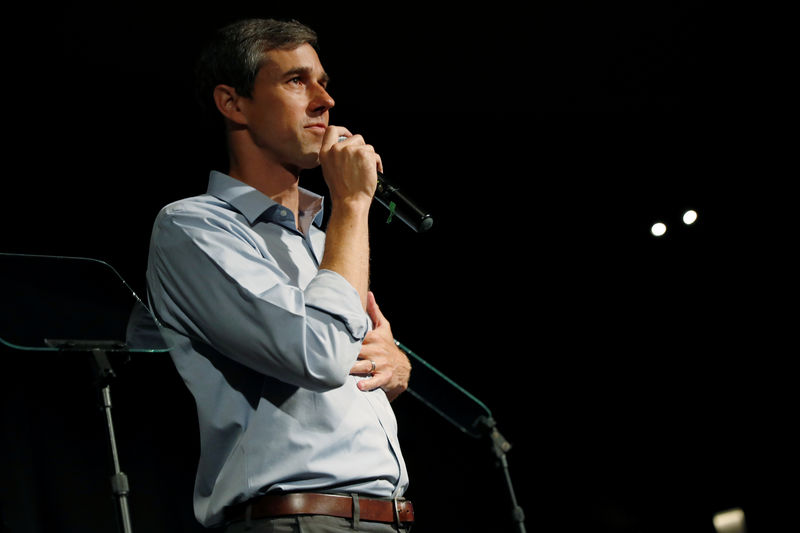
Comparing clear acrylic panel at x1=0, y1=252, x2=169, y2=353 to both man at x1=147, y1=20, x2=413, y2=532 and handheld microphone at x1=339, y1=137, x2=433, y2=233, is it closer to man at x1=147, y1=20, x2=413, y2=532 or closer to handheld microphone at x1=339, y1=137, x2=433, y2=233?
man at x1=147, y1=20, x2=413, y2=532

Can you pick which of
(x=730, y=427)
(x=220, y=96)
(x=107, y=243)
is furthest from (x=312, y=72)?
(x=730, y=427)

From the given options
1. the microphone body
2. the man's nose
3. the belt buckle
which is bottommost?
the belt buckle

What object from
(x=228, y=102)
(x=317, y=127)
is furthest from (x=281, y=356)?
(x=228, y=102)

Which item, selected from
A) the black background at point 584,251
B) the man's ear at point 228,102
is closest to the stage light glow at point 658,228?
the black background at point 584,251

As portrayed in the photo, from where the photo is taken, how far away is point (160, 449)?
8.53ft

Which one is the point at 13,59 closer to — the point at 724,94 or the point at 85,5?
the point at 85,5

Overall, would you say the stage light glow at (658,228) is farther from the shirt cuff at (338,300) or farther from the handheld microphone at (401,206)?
the shirt cuff at (338,300)

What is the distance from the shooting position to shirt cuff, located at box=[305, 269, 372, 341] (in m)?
1.20

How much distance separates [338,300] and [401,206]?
356 mm

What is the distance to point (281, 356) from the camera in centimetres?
116

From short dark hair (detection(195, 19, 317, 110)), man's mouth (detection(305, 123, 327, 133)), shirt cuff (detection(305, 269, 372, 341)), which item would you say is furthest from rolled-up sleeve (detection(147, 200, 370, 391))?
short dark hair (detection(195, 19, 317, 110))

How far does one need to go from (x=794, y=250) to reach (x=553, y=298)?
3.77 feet

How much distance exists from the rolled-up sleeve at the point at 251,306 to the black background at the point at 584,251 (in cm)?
192

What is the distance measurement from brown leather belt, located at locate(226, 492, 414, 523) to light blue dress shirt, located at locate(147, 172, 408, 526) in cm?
2
